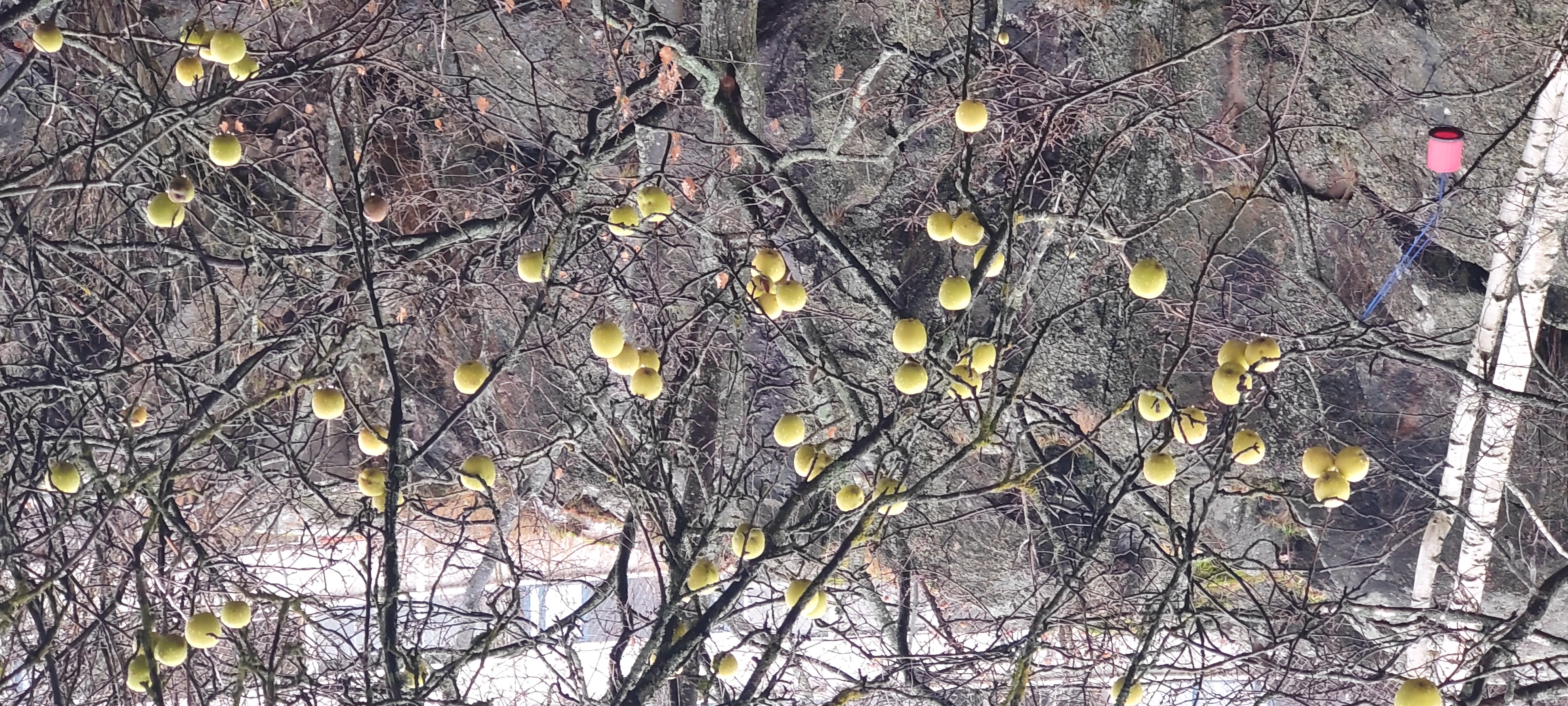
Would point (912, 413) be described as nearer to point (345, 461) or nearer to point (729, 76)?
point (729, 76)

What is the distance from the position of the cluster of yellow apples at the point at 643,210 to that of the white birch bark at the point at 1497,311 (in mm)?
2690

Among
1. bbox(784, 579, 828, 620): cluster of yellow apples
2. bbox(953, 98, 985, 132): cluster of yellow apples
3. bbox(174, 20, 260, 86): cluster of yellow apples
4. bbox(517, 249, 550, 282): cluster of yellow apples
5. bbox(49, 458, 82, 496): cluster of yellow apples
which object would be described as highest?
bbox(174, 20, 260, 86): cluster of yellow apples

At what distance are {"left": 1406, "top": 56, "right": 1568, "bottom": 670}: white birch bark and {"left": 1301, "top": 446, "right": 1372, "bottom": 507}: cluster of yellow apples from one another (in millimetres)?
1363

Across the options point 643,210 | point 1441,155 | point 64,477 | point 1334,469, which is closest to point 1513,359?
point 1441,155

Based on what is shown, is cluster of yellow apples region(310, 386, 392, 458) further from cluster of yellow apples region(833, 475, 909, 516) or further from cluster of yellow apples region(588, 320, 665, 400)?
cluster of yellow apples region(833, 475, 909, 516)

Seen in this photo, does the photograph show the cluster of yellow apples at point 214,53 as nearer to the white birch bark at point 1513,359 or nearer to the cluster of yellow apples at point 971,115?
the cluster of yellow apples at point 971,115

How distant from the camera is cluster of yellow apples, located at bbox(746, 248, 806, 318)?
2.72m

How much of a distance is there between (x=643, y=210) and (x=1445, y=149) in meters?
2.97

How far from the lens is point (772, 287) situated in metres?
2.95

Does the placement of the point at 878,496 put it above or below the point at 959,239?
below

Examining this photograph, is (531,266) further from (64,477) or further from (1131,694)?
(1131,694)

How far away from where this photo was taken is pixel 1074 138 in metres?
5.52

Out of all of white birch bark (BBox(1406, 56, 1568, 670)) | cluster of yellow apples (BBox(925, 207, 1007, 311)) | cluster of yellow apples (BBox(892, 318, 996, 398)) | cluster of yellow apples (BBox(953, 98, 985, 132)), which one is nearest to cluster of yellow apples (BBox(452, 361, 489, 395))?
cluster of yellow apples (BBox(892, 318, 996, 398))

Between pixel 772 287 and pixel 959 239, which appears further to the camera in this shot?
pixel 772 287
